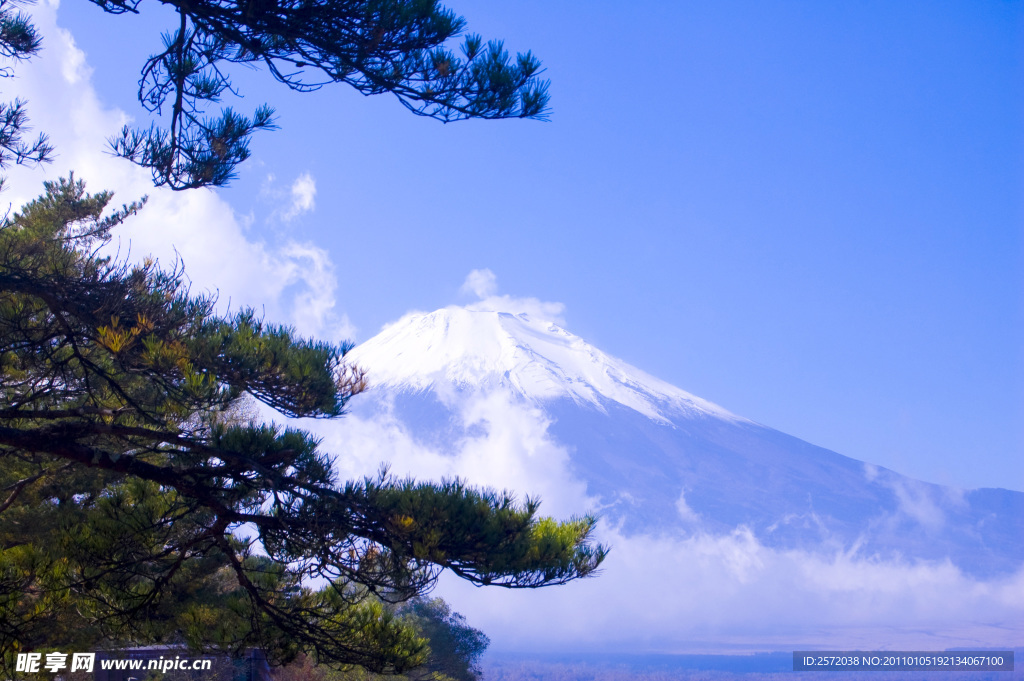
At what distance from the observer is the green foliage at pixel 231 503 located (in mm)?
4344

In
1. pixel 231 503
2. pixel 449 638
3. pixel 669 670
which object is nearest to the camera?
pixel 231 503

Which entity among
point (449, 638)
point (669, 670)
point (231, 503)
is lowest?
point (669, 670)

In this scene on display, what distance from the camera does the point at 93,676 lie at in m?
8.32

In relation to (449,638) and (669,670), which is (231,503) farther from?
(669,670)

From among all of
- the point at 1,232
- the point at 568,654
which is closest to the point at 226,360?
the point at 1,232

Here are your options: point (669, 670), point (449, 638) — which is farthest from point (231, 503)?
point (669, 670)

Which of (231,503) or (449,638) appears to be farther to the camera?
(449,638)

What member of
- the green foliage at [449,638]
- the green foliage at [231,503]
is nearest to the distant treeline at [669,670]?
the green foliage at [449,638]

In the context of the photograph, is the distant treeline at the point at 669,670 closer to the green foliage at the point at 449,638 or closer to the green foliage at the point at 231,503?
the green foliage at the point at 449,638

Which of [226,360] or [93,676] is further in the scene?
[93,676]

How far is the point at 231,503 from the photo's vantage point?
15.2 feet

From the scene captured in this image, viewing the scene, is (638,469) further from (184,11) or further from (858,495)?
(184,11)

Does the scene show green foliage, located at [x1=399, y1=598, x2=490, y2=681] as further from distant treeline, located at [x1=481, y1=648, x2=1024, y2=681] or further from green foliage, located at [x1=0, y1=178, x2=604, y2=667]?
distant treeline, located at [x1=481, y1=648, x2=1024, y2=681]

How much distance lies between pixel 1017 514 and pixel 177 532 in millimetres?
168902
